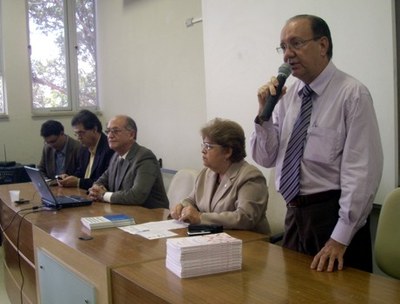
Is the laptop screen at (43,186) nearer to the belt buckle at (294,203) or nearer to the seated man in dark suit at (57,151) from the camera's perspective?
the seated man in dark suit at (57,151)

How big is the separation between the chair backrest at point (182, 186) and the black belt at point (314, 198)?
1367 millimetres

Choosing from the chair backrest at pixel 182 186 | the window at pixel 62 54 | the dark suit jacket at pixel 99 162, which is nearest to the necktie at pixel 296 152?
the chair backrest at pixel 182 186

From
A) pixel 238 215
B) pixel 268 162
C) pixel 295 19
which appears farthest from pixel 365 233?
pixel 295 19

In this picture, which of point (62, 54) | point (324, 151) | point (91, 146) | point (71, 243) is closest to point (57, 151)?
point (91, 146)

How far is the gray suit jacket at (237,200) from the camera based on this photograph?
6.86 ft

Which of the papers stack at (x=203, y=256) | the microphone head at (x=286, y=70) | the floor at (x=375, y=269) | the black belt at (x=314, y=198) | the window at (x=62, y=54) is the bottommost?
the floor at (x=375, y=269)

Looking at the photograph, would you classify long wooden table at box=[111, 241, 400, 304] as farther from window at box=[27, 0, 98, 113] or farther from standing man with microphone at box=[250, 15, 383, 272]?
window at box=[27, 0, 98, 113]

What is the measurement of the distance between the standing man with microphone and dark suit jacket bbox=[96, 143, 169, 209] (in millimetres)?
1307

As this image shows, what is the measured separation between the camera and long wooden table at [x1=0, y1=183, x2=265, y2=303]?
5.59 feet

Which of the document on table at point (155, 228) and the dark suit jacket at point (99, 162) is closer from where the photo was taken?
the document on table at point (155, 228)

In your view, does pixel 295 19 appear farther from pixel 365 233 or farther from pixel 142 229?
pixel 142 229

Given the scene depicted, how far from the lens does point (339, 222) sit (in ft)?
Result: 4.92

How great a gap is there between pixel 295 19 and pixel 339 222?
0.71 m

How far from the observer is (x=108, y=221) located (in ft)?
7.26
